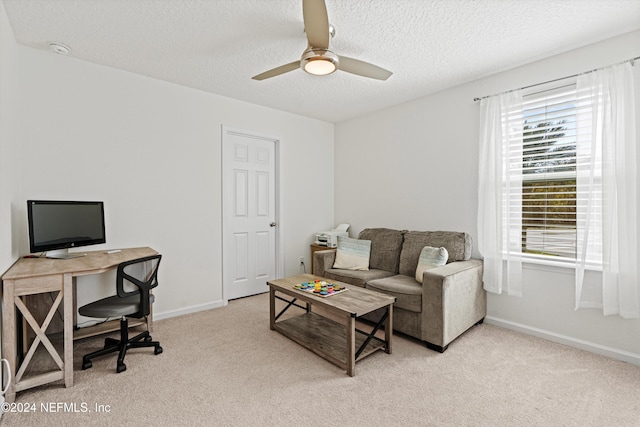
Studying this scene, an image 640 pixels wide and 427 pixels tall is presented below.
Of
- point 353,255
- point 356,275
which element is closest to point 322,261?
point 353,255

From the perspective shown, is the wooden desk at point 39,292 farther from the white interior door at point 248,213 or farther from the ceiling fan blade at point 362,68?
the ceiling fan blade at point 362,68

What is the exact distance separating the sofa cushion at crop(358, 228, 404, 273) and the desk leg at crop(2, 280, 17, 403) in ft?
10.3

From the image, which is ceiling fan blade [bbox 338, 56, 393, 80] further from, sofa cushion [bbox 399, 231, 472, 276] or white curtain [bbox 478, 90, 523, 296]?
sofa cushion [bbox 399, 231, 472, 276]

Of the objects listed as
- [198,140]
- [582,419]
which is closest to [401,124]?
[198,140]

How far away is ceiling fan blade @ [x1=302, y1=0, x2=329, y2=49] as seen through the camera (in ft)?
5.53

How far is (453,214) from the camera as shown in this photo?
11.4ft

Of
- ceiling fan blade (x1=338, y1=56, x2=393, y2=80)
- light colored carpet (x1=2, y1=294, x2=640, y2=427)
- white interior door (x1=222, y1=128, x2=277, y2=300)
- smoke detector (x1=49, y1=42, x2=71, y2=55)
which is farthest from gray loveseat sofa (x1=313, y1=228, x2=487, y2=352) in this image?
smoke detector (x1=49, y1=42, x2=71, y2=55)

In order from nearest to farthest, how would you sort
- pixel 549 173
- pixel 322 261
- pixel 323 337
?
pixel 323 337, pixel 549 173, pixel 322 261

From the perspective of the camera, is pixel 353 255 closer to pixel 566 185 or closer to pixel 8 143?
pixel 566 185

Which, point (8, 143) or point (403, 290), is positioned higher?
point (8, 143)

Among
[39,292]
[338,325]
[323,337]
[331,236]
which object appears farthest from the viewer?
[331,236]

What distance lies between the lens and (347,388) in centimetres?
203

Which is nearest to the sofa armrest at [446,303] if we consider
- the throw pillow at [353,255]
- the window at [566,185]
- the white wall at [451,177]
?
the window at [566,185]

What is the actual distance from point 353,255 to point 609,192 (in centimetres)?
232
